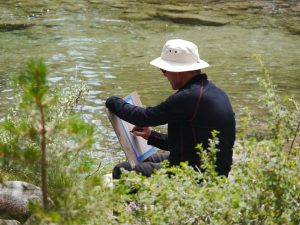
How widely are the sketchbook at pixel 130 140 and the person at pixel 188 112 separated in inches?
6.5

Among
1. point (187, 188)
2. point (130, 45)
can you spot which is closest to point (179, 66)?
point (187, 188)

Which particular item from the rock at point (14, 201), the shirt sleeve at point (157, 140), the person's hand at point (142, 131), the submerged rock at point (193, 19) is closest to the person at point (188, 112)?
the person's hand at point (142, 131)

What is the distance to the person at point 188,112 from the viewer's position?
4.43 metres

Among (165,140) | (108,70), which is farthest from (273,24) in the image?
(165,140)

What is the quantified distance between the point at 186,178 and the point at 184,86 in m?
1.35

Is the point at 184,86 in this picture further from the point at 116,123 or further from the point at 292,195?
the point at 292,195

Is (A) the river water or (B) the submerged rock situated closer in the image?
(A) the river water

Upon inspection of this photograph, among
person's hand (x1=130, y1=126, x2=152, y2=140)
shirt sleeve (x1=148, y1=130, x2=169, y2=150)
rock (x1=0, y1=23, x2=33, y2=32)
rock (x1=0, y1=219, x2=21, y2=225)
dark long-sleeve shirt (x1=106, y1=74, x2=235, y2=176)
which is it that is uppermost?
dark long-sleeve shirt (x1=106, y1=74, x2=235, y2=176)

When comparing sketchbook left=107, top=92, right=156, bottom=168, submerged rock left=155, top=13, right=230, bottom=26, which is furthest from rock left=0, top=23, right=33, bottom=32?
sketchbook left=107, top=92, right=156, bottom=168

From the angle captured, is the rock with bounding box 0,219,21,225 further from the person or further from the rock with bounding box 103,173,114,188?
the person

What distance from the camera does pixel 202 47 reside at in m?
13.2

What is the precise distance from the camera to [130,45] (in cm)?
1318

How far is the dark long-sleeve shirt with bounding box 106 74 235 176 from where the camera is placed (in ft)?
14.5

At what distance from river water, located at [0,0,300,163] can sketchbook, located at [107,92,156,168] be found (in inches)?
91.0
